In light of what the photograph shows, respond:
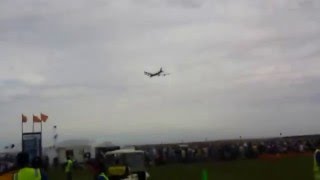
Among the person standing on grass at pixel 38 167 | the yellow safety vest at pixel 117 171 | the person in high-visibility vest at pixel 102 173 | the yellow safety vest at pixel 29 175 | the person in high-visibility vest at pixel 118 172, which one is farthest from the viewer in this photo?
the yellow safety vest at pixel 117 171

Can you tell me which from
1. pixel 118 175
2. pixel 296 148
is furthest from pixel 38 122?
pixel 296 148

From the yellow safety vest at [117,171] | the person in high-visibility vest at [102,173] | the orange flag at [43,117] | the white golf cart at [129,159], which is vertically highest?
the orange flag at [43,117]

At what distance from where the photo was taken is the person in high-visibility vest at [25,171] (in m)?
10.5

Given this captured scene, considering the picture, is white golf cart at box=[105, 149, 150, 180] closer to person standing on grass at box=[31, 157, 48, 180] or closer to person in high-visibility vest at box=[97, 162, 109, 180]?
person in high-visibility vest at box=[97, 162, 109, 180]

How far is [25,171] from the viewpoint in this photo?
10.5 meters

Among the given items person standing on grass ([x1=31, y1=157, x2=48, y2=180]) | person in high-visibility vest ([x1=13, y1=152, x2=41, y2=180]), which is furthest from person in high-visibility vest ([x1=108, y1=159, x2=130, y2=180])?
person in high-visibility vest ([x1=13, y1=152, x2=41, y2=180])

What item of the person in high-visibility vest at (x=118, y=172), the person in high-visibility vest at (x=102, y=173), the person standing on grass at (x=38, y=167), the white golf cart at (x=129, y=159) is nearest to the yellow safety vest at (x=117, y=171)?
the person in high-visibility vest at (x=118, y=172)

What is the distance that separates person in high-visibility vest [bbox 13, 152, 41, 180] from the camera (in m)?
10.5

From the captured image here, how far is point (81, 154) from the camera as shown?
197ft

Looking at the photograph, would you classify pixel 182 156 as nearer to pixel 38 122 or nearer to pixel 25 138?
pixel 38 122

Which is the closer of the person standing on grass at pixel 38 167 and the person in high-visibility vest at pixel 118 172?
the person standing on grass at pixel 38 167

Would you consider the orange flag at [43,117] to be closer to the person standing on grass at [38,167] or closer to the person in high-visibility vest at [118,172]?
the person in high-visibility vest at [118,172]

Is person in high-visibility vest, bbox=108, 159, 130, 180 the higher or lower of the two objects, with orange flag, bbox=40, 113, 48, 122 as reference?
lower

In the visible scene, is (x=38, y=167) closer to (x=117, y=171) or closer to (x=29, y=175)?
(x=29, y=175)
